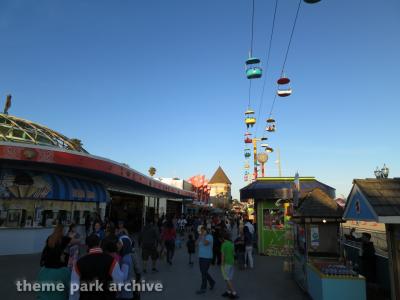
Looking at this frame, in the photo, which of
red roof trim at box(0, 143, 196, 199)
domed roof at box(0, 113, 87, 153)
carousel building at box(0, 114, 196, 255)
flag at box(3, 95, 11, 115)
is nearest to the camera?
red roof trim at box(0, 143, 196, 199)

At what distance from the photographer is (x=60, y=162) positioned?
13742mm

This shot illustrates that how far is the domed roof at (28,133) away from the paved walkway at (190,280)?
8.05 meters

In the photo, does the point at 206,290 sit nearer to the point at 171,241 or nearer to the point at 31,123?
the point at 171,241

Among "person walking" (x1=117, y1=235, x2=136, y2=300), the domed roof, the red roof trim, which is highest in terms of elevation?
the domed roof

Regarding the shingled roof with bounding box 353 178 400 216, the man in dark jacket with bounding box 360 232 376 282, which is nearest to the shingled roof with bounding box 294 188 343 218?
the man in dark jacket with bounding box 360 232 376 282

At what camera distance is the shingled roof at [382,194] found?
5447mm

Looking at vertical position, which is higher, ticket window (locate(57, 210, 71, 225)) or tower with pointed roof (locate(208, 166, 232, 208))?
tower with pointed roof (locate(208, 166, 232, 208))

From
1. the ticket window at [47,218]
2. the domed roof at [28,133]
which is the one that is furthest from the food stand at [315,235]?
the domed roof at [28,133]

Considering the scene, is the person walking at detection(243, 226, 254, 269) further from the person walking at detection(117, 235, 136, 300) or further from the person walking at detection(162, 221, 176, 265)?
the person walking at detection(117, 235, 136, 300)

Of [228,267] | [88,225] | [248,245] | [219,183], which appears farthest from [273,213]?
[219,183]

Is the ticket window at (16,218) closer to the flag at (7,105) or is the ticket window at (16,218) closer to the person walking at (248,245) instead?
the person walking at (248,245)

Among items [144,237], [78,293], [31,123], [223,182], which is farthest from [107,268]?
[223,182]

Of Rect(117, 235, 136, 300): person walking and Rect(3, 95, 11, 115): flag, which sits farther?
Rect(3, 95, 11, 115): flag

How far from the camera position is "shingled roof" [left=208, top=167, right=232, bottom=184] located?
384 ft
